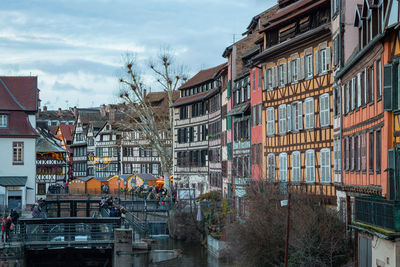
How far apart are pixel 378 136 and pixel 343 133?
7102 mm

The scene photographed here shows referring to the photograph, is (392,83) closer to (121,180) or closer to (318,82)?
(318,82)

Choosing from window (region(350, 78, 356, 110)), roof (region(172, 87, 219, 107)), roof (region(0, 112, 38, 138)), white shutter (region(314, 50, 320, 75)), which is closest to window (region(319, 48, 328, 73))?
white shutter (region(314, 50, 320, 75))

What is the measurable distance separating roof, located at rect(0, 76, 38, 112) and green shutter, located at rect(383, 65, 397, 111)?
41868 millimetres

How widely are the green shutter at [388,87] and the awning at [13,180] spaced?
3944 cm

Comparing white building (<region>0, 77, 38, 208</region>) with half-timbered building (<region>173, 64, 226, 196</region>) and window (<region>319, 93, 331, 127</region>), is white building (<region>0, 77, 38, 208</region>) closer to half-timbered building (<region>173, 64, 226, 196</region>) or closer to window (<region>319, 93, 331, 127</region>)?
half-timbered building (<region>173, 64, 226, 196</region>)

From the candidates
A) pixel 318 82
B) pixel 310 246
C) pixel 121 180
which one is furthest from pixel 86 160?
pixel 310 246

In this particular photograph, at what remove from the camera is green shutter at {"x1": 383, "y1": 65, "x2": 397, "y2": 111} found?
770 inches

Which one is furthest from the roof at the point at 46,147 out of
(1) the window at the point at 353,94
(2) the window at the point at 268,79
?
(1) the window at the point at 353,94

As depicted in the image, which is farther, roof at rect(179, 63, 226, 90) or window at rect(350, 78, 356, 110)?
roof at rect(179, 63, 226, 90)

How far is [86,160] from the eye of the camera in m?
115

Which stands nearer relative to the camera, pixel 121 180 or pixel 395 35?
pixel 395 35

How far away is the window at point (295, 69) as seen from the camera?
116 feet

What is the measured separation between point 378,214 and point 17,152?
4064 cm

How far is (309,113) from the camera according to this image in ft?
112
